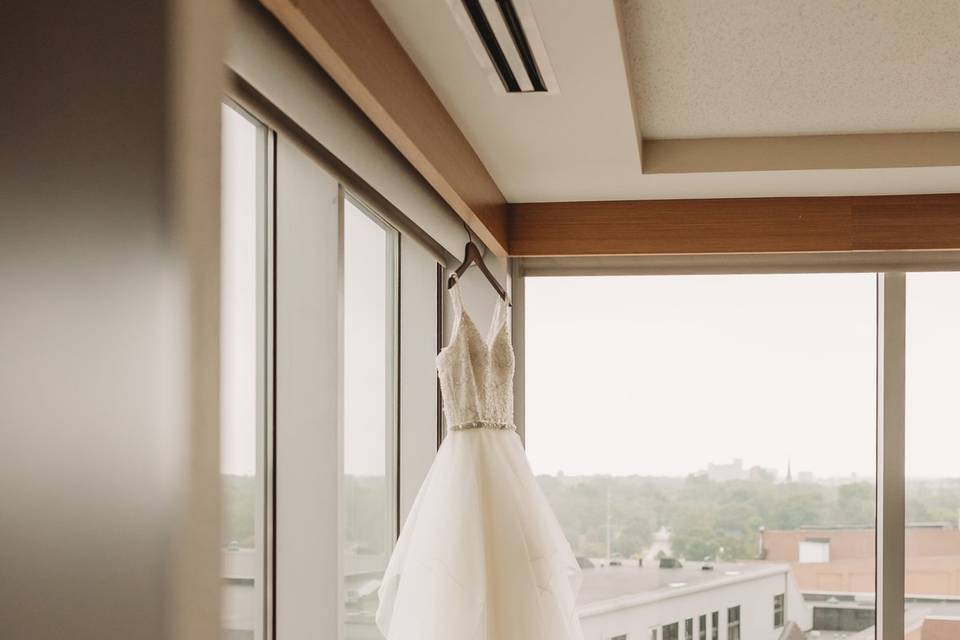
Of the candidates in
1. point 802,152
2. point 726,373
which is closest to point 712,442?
point 726,373

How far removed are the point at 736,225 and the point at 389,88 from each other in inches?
69.7

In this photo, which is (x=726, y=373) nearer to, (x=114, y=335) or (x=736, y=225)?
(x=736, y=225)

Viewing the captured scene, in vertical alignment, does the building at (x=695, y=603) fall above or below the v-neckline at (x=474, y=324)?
below

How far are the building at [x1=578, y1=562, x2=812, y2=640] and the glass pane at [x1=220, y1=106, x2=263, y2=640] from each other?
5.89ft

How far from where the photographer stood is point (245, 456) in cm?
169

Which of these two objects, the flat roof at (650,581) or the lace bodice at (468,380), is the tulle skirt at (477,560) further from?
the flat roof at (650,581)

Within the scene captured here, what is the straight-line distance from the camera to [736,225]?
311 centimetres

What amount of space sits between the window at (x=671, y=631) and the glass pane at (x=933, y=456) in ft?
2.29

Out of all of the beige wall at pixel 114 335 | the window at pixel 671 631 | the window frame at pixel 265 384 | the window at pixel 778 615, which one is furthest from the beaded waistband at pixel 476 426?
the beige wall at pixel 114 335

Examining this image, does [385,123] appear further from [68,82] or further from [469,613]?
[68,82]

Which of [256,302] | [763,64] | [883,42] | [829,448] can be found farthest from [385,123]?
[829,448]

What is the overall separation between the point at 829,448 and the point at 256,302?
7.06 feet

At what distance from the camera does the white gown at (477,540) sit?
2035 mm

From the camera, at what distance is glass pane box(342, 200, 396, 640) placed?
2256mm
